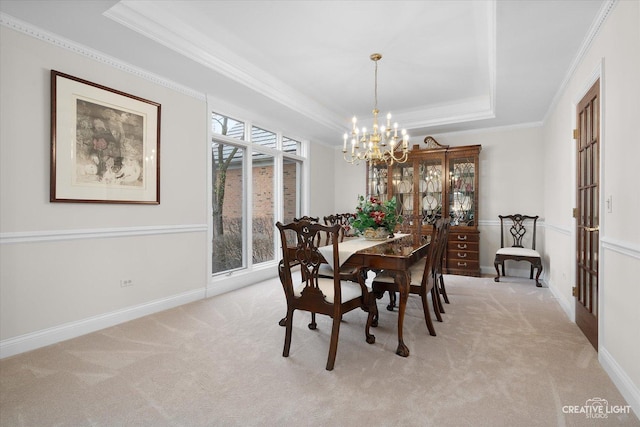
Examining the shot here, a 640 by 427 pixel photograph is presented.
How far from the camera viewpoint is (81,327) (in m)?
2.81

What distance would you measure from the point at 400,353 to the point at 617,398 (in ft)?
4.04

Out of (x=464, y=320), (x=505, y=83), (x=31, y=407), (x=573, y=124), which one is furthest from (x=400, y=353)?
(x=505, y=83)

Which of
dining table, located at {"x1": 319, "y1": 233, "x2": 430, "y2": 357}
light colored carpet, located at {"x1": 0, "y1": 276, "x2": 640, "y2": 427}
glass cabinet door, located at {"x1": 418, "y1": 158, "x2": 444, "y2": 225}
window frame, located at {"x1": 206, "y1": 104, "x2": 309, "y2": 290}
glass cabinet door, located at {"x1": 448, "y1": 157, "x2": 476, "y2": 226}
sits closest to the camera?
light colored carpet, located at {"x1": 0, "y1": 276, "x2": 640, "y2": 427}

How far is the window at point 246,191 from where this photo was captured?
436 cm

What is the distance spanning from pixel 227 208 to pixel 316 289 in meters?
2.56

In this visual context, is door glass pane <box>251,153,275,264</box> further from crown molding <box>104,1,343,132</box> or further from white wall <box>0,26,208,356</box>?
white wall <box>0,26,208,356</box>

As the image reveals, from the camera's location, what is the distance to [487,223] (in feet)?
18.1

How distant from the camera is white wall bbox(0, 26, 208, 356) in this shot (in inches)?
95.8

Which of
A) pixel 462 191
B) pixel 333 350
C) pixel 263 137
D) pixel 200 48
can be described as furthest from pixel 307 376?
pixel 462 191

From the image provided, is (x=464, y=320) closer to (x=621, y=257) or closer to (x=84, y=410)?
(x=621, y=257)

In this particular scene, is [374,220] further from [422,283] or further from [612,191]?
[612,191]

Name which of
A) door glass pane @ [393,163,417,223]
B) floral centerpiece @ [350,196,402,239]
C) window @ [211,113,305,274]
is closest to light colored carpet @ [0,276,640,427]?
floral centerpiece @ [350,196,402,239]

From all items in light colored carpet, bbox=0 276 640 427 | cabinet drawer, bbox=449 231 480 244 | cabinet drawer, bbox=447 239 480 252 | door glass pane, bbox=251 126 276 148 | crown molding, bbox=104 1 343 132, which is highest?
crown molding, bbox=104 1 343 132

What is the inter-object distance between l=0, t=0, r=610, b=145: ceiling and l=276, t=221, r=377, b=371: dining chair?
190 cm
